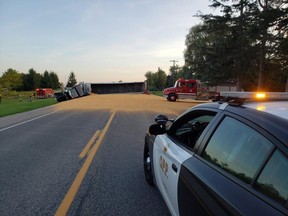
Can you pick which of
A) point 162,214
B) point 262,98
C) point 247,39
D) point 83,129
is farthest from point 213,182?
point 247,39

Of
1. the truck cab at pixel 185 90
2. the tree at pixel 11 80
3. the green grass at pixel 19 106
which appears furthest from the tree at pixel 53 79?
the truck cab at pixel 185 90

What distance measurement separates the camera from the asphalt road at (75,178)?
13.2 feet

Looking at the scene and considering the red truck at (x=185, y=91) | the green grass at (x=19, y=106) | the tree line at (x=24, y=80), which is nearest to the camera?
the green grass at (x=19, y=106)

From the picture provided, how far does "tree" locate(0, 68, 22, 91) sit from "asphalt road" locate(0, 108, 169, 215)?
142 m

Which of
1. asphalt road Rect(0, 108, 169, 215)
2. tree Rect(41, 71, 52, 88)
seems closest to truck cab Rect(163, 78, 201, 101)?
asphalt road Rect(0, 108, 169, 215)

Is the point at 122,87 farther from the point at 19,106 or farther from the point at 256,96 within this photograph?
the point at 256,96

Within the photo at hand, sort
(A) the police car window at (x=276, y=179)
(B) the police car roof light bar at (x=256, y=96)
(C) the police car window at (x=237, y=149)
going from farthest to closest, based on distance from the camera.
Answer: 1. (B) the police car roof light bar at (x=256, y=96)
2. (C) the police car window at (x=237, y=149)
3. (A) the police car window at (x=276, y=179)

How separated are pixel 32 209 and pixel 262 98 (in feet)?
10.5

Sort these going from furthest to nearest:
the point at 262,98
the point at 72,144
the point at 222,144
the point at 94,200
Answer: the point at 72,144, the point at 94,200, the point at 262,98, the point at 222,144

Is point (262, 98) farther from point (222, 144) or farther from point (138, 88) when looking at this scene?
point (138, 88)

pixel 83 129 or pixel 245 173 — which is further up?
pixel 245 173

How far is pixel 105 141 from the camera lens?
8.79 m

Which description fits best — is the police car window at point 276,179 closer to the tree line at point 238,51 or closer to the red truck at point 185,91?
the tree line at point 238,51

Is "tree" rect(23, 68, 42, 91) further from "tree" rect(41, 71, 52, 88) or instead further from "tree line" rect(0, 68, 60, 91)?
"tree" rect(41, 71, 52, 88)
